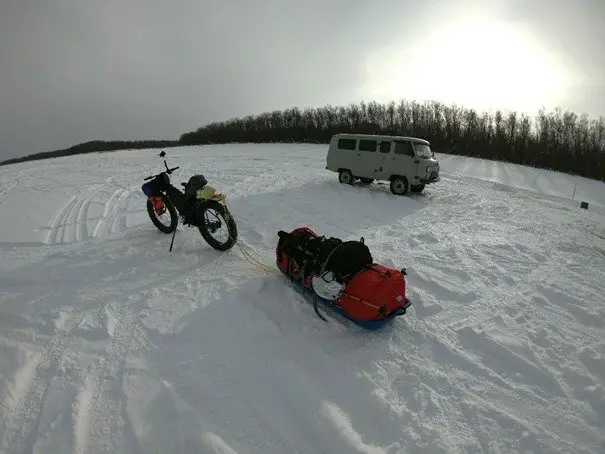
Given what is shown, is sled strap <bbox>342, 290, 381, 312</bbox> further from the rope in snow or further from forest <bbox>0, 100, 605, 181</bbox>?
forest <bbox>0, 100, 605, 181</bbox>

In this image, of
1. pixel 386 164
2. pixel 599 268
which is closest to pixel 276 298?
pixel 599 268

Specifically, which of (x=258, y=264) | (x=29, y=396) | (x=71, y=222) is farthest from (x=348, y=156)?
(x=29, y=396)

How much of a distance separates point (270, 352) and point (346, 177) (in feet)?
31.6

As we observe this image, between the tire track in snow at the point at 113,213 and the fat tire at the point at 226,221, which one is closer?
the fat tire at the point at 226,221

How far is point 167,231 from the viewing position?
601 centimetres

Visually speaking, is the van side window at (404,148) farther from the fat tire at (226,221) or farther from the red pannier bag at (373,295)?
the red pannier bag at (373,295)

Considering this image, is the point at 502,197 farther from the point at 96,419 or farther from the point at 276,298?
the point at 96,419

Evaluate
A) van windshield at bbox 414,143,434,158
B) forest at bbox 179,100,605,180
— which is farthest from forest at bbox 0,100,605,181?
van windshield at bbox 414,143,434,158

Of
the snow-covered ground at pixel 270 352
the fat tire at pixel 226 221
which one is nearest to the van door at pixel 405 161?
the snow-covered ground at pixel 270 352

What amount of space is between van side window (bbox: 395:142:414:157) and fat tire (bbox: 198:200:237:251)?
7.61 m

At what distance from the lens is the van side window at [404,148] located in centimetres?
1096

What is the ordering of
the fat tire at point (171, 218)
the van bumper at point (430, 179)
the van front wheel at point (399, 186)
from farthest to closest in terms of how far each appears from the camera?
1. the van front wheel at point (399, 186)
2. the van bumper at point (430, 179)
3. the fat tire at point (171, 218)

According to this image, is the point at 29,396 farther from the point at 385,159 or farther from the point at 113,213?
the point at 385,159

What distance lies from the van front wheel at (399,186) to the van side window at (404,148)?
827 mm
